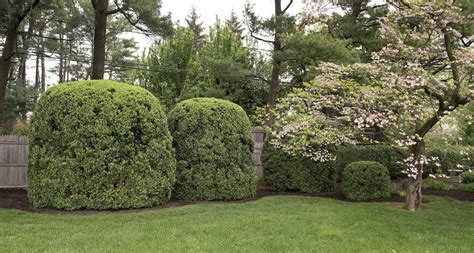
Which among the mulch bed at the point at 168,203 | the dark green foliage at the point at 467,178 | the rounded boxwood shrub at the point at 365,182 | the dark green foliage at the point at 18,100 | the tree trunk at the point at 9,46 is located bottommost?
the mulch bed at the point at 168,203

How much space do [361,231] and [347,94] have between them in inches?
106

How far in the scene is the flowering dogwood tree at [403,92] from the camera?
6.54 meters

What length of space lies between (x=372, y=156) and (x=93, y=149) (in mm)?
8927

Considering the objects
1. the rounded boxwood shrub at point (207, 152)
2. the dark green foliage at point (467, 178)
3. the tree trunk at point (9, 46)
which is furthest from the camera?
the dark green foliage at point (467, 178)

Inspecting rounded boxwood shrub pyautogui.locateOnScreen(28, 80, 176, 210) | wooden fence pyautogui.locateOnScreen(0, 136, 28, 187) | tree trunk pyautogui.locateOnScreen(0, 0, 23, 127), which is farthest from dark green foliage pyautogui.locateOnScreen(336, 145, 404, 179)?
tree trunk pyautogui.locateOnScreen(0, 0, 23, 127)

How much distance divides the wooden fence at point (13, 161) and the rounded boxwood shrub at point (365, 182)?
7.53 meters

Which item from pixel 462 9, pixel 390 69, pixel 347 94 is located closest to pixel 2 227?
pixel 347 94

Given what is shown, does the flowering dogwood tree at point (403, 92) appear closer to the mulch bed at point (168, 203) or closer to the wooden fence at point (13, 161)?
the mulch bed at point (168, 203)

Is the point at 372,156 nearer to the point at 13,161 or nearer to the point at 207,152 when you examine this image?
the point at 207,152

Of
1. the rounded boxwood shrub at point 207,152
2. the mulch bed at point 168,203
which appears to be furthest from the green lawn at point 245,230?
the rounded boxwood shrub at point 207,152

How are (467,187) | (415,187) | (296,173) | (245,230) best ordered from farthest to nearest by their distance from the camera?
(467,187) → (296,173) → (415,187) → (245,230)

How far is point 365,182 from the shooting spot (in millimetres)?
8594

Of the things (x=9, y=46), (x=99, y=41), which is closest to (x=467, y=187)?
(x=99, y=41)

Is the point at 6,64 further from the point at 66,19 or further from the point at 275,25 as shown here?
the point at 275,25
